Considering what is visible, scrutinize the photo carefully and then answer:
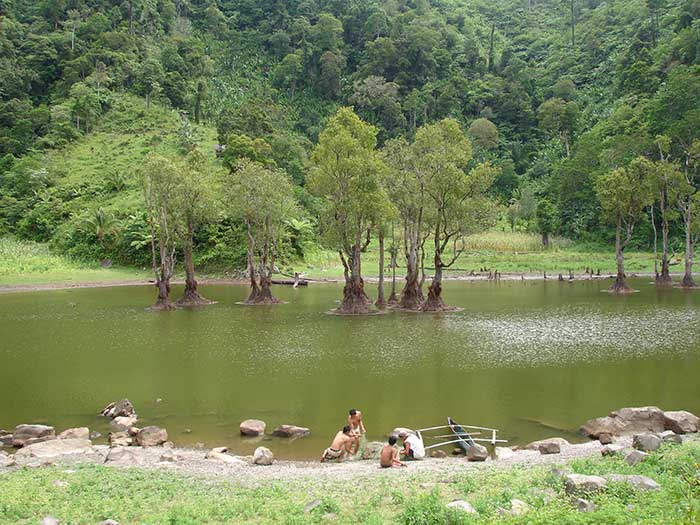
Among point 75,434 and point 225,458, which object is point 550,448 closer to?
point 225,458

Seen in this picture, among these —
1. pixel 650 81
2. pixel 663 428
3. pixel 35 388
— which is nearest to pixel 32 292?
pixel 35 388

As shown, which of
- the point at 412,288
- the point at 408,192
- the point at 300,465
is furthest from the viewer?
the point at 412,288

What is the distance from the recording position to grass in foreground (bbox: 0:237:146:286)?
6319 cm

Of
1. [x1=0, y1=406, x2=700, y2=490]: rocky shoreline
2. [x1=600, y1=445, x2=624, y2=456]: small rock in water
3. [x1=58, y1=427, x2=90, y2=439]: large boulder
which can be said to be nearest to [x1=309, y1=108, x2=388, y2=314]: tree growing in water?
[x1=0, y1=406, x2=700, y2=490]: rocky shoreline

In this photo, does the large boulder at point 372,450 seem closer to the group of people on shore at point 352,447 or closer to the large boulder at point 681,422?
the group of people on shore at point 352,447

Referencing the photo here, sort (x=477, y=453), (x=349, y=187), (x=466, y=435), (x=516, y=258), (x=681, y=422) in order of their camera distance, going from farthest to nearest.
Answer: (x=516, y=258) < (x=349, y=187) < (x=681, y=422) < (x=466, y=435) < (x=477, y=453)

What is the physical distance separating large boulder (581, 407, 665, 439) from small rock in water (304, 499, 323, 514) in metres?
9.38

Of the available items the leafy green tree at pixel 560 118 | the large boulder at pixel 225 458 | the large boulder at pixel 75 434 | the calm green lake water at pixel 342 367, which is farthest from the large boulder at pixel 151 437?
the leafy green tree at pixel 560 118

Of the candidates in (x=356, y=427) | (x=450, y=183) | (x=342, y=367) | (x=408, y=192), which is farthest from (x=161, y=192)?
(x=356, y=427)

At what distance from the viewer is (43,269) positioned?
66500 millimetres

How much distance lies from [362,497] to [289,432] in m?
6.52

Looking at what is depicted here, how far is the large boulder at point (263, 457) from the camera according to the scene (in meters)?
14.8

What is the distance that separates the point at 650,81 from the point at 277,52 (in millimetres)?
87285

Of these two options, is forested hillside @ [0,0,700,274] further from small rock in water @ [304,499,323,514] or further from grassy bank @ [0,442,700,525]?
small rock in water @ [304,499,323,514]
